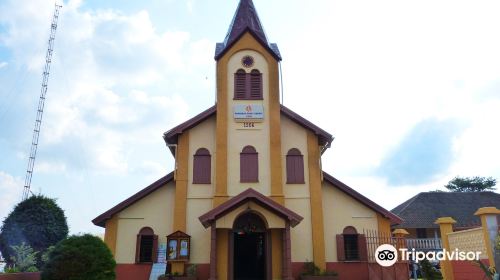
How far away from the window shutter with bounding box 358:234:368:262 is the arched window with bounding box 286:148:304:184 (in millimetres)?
3728

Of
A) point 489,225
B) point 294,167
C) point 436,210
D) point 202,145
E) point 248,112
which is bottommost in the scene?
point 489,225

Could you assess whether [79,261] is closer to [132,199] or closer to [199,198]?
[132,199]

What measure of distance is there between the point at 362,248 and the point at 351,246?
52cm

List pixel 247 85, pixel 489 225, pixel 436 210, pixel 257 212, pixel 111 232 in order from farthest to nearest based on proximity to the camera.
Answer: pixel 436 210 < pixel 247 85 < pixel 111 232 < pixel 257 212 < pixel 489 225

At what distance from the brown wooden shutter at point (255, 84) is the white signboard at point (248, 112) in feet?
2.00

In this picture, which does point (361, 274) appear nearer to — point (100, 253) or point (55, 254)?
point (100, 253)

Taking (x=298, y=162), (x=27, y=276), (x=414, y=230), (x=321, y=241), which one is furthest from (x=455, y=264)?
(x=414, y=230)

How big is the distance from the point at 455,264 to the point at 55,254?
43.0 ft

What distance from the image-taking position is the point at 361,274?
18.1 metres

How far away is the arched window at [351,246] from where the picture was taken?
60.2ft

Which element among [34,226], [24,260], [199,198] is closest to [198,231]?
[199,198]

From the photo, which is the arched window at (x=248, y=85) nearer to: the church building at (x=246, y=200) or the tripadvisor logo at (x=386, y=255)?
the church building at (x=246, y=200)

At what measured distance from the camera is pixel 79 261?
12.1 metres

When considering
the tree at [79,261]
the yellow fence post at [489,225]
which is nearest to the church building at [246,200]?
the tree at [79,261]
